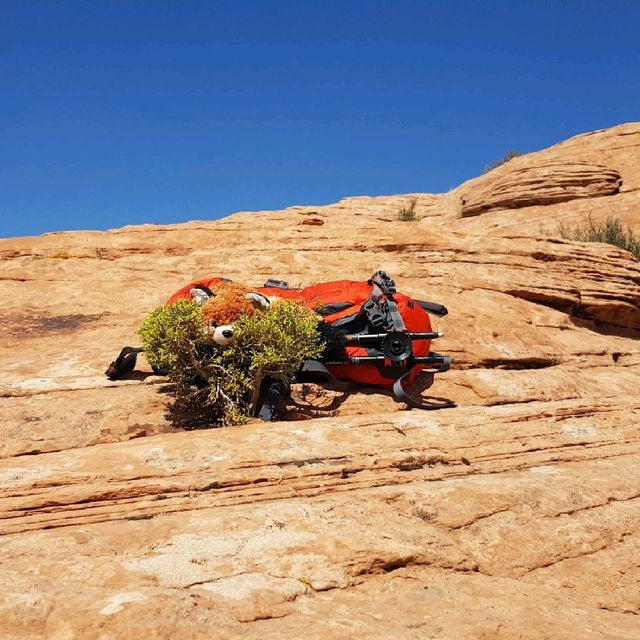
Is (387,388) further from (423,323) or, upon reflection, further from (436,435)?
(436,435)

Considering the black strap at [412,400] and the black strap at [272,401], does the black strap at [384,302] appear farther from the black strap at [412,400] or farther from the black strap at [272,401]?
the black strap at [272,401]

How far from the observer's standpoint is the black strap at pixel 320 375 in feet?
22.4

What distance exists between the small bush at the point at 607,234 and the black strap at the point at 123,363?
489 inches

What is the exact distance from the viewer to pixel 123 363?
6.76 metres

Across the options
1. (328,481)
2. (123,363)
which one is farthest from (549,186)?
(328,481)

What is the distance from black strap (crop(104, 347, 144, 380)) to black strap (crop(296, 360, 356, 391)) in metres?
1.71

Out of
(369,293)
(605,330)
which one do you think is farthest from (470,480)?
(605,330)

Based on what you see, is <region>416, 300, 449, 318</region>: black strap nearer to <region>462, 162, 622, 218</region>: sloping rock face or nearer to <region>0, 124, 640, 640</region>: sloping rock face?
<region>0, 124, 640, 640</region>: sloping rock face

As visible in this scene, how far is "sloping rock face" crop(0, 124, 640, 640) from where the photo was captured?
315 cm

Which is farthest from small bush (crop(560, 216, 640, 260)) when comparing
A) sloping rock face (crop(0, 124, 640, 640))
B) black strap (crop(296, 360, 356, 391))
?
black strap (crop(296, 360, 356, 391))

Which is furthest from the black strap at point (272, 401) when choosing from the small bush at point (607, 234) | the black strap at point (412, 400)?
the small bush at point (607, 234)

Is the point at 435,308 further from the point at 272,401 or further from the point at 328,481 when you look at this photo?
the point at 328,481

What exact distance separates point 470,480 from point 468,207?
65.8 feet

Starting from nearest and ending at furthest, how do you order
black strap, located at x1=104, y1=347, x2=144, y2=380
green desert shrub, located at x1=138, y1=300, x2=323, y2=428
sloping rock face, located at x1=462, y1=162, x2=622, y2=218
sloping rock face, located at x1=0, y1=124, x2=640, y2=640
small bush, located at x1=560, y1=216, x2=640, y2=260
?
1. sloping rock face, located at x1=0, y1=124, x2=640, y2=640
2. green desert shrub, located at x1=138, y1=300, x2=323, y2=428
3. black strap, located at x1=104, y1=347, x2=144, y2=380
4. small bush, located at x1=560, y1=216, x2=640, y2=260
5. sloping rock face, located at x1=462, y1=162, x2=622, y2=218
